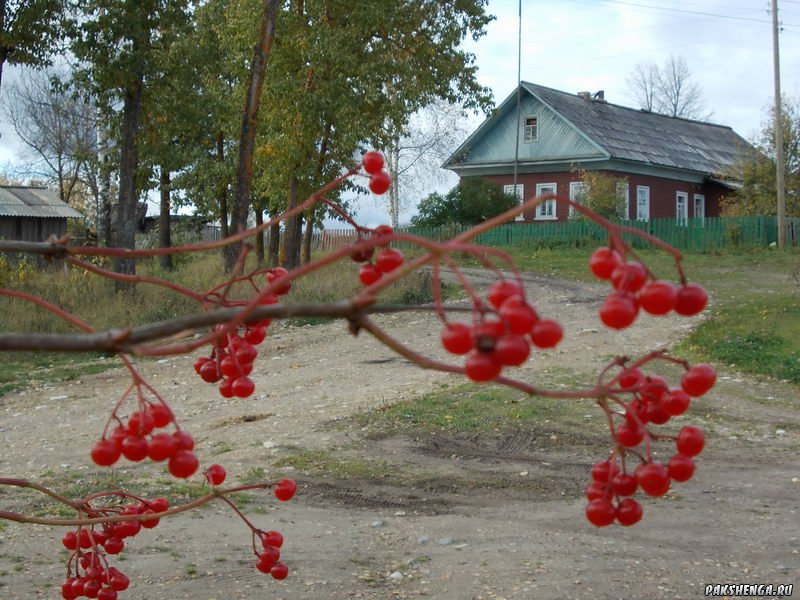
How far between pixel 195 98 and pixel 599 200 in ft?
56.1

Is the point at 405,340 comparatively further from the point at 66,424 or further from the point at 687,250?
A: the point at 687,250

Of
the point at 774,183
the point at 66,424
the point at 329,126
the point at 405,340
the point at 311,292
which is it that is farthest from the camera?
the point at 774,183

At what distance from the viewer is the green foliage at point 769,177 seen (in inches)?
1193

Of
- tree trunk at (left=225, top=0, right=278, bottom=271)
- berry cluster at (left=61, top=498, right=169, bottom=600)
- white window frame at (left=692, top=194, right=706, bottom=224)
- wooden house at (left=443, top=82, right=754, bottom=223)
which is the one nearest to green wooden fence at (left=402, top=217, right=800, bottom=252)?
wooden house at (left=443, top=82, right=754, bottom=223)

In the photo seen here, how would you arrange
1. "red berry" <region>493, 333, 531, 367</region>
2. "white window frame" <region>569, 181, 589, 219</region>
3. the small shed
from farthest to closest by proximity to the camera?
1. "white window frame" <region>569, 181, 589, 219</region>
2. the small shed
3. "red berry" <region>493, 333, 531, 367</region>

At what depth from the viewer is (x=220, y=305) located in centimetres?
139

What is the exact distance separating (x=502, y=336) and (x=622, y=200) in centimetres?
3314

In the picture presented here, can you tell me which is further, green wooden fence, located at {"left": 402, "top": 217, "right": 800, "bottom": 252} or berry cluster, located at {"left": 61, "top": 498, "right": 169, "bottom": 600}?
green wooden fence, located at {"left": 402, "top": 217, "right": 800, "bottom": 252}

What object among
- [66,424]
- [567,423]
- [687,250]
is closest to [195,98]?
[66,424]

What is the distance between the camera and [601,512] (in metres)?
1.35

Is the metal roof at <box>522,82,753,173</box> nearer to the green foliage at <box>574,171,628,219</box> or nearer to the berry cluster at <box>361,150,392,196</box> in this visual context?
the green foliage at <box>574,171,628,219</box>

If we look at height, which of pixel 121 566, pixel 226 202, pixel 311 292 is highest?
pixel 226 202

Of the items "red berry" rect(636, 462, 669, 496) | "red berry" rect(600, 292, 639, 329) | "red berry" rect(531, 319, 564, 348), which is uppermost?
"red berry" rect(600, 292, 639, 329)

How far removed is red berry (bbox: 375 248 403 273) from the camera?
1376 millimetres
